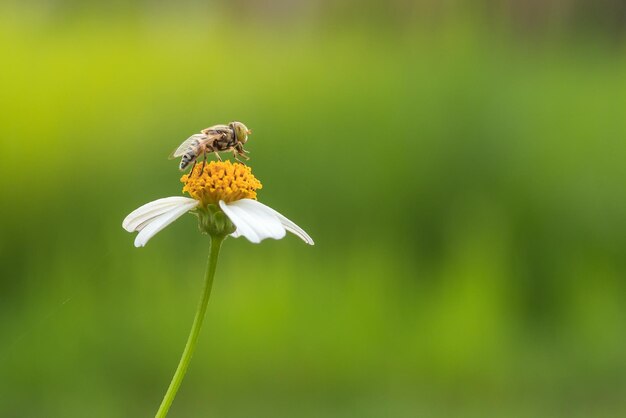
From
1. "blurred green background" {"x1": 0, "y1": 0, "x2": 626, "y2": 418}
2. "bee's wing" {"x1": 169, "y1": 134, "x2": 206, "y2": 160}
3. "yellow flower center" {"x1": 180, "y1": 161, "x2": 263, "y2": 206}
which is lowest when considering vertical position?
"yellow flower center" {"x1": 180, "y1": 161, "x2": 263, "y2": 206}

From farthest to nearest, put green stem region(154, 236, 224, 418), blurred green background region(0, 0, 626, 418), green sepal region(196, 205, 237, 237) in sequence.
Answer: blurred green background region(0, 0, 626, 418) < green sepal region(196, 205, 237, 237) < green stem region(154, 236, 224, 418)

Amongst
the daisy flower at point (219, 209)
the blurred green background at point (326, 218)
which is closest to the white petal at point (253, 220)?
the daisy flower at point (219, 209)

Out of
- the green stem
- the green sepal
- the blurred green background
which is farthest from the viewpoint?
the blurred green background

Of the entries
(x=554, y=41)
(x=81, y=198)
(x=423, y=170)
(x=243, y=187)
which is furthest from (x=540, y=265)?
(x=243, y=187)

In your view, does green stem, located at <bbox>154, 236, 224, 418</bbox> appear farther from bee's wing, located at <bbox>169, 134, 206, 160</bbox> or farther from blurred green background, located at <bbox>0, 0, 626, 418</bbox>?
blurred green background, located at <bbox>0, 0, 626, 418</bbox>

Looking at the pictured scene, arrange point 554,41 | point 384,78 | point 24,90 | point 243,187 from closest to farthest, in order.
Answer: point 243,187, point 24,90, point 384,78, point 554,41

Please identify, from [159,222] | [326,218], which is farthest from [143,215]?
[326,218]

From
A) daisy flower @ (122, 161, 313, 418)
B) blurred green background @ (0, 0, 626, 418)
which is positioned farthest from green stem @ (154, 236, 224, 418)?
blurred green background @ (0, 0, 626, 418)

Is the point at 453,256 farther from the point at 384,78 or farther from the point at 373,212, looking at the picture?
the point at 384,78
